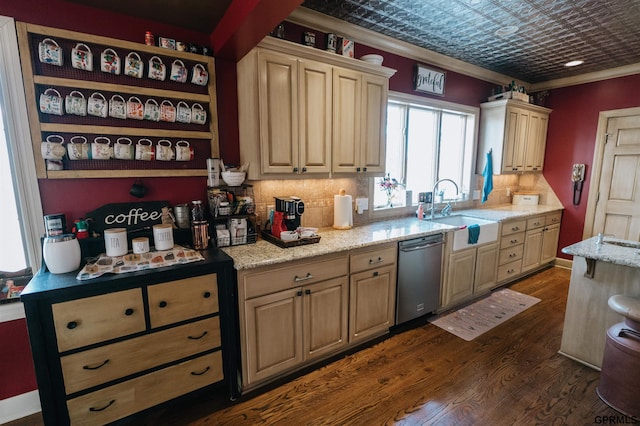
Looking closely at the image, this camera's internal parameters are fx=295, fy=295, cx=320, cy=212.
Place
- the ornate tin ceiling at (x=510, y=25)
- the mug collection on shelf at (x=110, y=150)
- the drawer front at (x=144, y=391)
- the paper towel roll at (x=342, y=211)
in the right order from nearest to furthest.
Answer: the drawer front at (x=144, y=391)
the mug collection on shelf at (x=110, y=150)
the ornate tin ceiling at (x=510, y=25)
the paper towel roll at (x=342, y=211)

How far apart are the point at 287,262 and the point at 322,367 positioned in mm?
937

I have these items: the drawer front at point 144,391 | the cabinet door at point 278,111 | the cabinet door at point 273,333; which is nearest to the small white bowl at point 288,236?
the cabinet door at point 273,333

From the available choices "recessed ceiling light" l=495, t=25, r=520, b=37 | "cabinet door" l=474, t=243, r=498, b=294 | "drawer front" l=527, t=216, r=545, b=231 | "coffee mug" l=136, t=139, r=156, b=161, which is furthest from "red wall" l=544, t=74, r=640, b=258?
"coffee mug" l=136, t=139, r=156, b=161

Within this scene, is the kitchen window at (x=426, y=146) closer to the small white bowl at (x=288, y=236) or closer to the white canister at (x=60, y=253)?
the small white bowl at (x=288, y=236)

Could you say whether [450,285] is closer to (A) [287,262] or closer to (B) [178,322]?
(A) [287,262]

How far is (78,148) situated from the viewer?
5.99 feet

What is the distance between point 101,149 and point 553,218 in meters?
5.49

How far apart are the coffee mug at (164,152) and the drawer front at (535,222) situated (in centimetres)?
426

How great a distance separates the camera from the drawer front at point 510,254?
3.63 meters

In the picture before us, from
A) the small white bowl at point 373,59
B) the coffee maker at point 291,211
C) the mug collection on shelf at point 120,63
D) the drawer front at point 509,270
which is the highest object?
the small white bowl at point 373,59

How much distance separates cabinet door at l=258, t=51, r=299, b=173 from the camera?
82.0 inches

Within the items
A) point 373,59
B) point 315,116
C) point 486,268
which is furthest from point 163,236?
point 486,268

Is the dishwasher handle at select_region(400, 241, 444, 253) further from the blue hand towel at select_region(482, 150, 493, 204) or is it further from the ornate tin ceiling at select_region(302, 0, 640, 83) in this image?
the ornate tin ceiling at select_region(302, 0, 640, 83)

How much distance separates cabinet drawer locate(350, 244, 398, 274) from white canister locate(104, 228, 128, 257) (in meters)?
1.55
